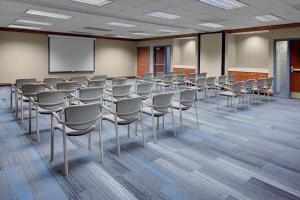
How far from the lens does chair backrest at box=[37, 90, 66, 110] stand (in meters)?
3.98

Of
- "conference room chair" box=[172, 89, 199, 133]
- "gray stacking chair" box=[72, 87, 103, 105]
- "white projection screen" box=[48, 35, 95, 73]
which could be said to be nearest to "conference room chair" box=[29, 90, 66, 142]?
"gray stacking chair" box=[72, 87, 103, 105]

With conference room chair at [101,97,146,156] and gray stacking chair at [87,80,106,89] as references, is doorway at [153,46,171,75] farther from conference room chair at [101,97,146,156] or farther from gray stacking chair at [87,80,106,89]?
conference room chair at [101,97,146,156]

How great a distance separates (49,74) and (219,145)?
1063 cm

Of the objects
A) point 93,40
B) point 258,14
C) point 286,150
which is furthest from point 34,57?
point 286,150

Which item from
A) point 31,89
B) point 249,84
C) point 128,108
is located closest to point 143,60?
point 249,84

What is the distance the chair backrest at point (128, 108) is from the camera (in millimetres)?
3312

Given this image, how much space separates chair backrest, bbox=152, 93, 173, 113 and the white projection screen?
386 inches

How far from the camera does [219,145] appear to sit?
12.5 feet

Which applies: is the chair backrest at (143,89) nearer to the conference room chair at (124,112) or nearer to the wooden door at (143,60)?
the conference room chair at (124,112)

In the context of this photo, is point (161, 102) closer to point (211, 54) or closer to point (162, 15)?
point (162, 15)

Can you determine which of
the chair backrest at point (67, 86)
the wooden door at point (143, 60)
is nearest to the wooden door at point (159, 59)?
the wooden door at point (143, 60)

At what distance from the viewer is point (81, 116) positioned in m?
2.86

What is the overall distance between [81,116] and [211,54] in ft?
29.8

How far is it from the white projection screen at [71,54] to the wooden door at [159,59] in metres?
3.75
